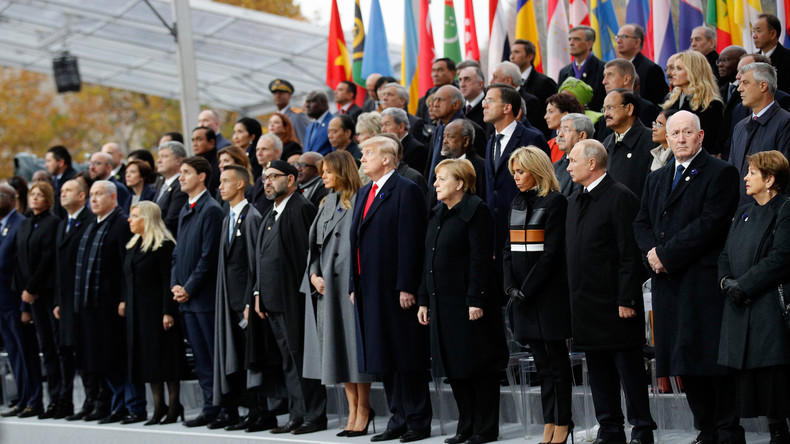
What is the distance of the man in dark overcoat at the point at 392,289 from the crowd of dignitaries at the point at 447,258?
0.05 feet

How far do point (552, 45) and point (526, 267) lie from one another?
5585 mm

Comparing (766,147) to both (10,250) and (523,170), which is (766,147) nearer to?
(523,170)

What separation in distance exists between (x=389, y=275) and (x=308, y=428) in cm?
141

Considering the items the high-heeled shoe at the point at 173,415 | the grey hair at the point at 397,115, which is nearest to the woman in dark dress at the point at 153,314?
the high-heeled shoe at the point at 173,415

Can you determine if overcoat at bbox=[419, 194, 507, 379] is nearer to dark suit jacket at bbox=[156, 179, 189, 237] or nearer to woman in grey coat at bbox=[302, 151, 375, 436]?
woman in grey coat at bbox=[302, 151, 375, 436]

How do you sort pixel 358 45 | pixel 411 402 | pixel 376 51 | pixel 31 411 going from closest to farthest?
pixel 411 402 < pixel 31 411 < pixel 376 51 < pixel 358 45

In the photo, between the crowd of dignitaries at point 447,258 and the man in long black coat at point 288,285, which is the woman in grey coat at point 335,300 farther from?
the man in long black coat at point 288,285

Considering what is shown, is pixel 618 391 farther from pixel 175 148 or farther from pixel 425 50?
pixel 425 50

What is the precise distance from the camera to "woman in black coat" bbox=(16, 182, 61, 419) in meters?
10.4

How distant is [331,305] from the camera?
7.80 meters

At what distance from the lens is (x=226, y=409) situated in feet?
28.7

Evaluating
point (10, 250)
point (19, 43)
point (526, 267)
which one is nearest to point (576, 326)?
point (526, 267)

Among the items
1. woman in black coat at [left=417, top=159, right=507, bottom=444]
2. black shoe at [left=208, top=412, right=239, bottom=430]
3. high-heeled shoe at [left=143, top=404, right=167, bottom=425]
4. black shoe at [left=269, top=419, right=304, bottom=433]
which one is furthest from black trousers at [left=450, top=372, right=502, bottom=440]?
high-heeled shoe at [left=143, top=404, right=167, bottom=425]

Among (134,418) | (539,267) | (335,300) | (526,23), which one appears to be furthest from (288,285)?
(526,23)
